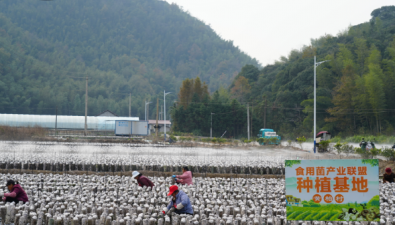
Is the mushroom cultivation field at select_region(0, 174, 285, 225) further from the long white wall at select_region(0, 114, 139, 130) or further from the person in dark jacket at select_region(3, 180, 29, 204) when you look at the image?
the long white wall at select_region(0, 114, 139, 130)

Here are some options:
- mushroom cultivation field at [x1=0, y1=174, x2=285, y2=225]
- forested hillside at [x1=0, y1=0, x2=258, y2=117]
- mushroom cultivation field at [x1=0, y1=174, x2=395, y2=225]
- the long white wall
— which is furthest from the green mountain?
forested hillside at [x1=0, y1=0, x2=258, y2=117]

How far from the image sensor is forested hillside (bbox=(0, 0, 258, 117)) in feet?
300

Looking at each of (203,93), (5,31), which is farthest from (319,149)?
(5,31)

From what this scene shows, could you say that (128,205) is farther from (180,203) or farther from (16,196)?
(16,196)

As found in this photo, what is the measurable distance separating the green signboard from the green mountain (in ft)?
126

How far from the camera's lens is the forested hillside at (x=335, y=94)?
1721 inches

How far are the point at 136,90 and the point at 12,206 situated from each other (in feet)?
400

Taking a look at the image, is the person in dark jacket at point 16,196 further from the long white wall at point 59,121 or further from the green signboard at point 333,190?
the long white wall at point 59,121

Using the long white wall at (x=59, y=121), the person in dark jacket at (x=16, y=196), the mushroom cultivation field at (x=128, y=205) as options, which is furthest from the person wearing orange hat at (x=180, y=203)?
the long white wall at (x=59, y=121)

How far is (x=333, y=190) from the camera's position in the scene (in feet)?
19.4

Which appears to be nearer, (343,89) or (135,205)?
(135,205)

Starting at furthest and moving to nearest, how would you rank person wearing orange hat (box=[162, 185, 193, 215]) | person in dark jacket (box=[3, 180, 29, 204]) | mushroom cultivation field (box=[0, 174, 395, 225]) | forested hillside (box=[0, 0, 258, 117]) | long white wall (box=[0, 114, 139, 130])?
forested hillside (box=[0, 0, 258, 117]) → long white wall (box=[0, 114, 139, 130]) → person in dark jacket (box=[3, 180, 29, 204]) → person wearing orange hat (box=[162, 185, 193, 215]) → mushroom cultivation field (box=[0, 174, 395, 225])

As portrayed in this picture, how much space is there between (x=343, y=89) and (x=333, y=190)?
43629mm

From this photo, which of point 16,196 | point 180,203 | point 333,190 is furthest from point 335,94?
point 16,196
